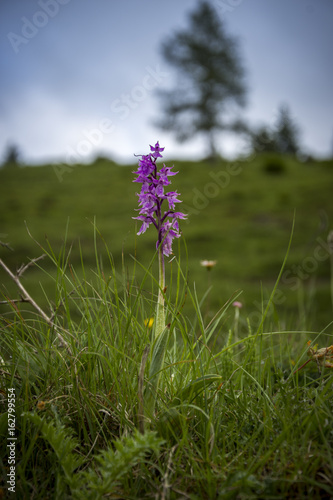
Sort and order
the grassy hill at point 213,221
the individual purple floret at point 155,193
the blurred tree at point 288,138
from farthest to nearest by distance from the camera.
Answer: the blurred tree at point 288,138 < the grassy hill at point 213,221 < the individual purple floret at point 155,193

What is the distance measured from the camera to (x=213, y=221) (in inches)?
515

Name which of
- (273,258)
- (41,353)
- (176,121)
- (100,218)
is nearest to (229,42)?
(176,121)

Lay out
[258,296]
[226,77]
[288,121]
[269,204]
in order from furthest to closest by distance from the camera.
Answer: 1. [288,121]
2. [226,77]
3. [269,204]
4. [258,296]

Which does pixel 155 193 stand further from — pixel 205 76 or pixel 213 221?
pixel 205 76

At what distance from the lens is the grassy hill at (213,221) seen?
27.6 ft

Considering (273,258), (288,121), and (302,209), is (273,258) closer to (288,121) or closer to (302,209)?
(302,209)

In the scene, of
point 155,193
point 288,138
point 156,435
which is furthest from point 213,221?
point 288,138

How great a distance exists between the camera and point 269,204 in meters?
13.9

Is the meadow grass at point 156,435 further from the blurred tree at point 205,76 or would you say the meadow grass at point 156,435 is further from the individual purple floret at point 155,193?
the blurred tree at point 205,76

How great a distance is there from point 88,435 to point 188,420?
0.41 meters

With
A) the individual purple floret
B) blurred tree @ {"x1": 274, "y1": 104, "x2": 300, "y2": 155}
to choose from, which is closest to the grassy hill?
the individual purple floret

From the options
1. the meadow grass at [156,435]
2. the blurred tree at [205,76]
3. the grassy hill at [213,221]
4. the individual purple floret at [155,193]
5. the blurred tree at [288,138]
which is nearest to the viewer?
the meadow grass at [156,435]

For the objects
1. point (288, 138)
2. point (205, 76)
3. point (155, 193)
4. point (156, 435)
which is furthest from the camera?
point (288, 138)

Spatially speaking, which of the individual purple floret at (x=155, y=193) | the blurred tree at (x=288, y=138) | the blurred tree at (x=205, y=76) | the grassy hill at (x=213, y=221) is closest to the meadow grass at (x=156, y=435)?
the individual purple floret at (x=155, y=193)
